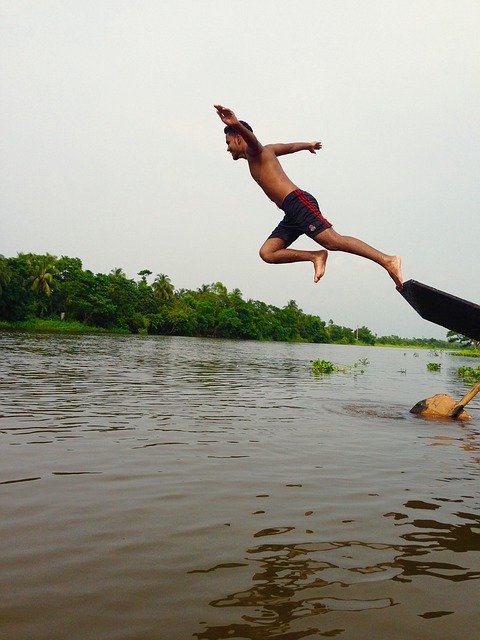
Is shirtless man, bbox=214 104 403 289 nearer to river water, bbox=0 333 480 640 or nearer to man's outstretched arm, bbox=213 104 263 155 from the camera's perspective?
man's outstretched arm, bbox=213 104 263 155

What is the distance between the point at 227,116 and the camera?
5242 mm

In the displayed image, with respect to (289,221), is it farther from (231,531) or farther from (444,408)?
(444,408)

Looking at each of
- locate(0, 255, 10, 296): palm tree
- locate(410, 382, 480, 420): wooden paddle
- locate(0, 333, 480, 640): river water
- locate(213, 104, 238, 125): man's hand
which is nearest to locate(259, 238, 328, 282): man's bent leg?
locate(213, 104, 238, 125): man's hand

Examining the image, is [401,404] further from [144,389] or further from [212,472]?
[212,472]

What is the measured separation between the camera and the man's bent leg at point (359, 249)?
18.3 feet

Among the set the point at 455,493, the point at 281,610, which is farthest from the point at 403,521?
the point at 281,610

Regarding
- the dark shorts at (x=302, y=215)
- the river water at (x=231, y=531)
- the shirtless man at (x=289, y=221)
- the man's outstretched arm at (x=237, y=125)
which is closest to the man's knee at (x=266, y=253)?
the shirtless man at (x=289, y=221)

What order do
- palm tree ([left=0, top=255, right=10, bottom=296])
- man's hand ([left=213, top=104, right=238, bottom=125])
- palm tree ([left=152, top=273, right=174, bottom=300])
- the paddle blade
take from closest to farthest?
man's hand ([left=213, top=104, right=238, bottom=125]) < the paddle blade < palm tree ([left=0, top=255, right=10, bottom=296]) < palm tree ([left=152, top=273, right=174, bottom=300])

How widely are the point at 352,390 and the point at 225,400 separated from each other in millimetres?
6245

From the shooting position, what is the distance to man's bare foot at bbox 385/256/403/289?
5605 mm

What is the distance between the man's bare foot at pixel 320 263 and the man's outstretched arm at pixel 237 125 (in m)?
1.35

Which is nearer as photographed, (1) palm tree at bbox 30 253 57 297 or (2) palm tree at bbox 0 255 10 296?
(2) palm tree at bbox 0 255 10 296

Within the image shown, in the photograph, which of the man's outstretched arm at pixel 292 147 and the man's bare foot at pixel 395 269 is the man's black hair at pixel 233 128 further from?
the man's bare foot at pixel 395 269

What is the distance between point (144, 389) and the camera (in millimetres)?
13086
